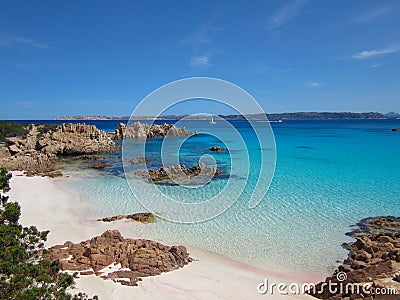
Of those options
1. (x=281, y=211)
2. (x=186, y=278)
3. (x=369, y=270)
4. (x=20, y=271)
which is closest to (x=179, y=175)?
(x=281, y=211)

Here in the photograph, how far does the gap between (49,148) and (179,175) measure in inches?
768

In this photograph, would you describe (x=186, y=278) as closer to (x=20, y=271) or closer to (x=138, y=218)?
(x=20, y=271)

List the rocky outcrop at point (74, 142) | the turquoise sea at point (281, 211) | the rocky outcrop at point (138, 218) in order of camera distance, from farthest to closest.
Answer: the rocky outcrop at point (74, 142) < the rocky outcrop at point (138, 218) < the turquoise sea at point (281, 211)

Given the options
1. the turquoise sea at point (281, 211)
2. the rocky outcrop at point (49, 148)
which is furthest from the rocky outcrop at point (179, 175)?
the rocky outcrop at point (49, 148)

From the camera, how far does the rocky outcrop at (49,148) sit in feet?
83.0

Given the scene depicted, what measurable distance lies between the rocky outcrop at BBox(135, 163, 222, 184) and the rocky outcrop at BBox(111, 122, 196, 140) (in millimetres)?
33128

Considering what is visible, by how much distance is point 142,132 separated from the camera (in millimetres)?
59688

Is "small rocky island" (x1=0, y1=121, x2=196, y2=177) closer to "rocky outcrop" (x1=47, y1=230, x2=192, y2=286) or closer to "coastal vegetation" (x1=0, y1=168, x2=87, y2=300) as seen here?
"rocky outcrop" (x1=47, y1=230, x2=192, y2=286)

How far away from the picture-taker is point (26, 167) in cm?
2522

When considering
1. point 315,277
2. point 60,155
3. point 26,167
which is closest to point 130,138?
point 60,155

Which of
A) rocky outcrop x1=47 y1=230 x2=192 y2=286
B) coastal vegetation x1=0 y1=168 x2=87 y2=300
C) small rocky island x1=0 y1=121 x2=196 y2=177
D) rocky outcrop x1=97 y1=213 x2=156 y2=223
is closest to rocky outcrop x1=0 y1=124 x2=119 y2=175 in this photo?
small rocky island x1=0 y1=121 x2=196 y2=177

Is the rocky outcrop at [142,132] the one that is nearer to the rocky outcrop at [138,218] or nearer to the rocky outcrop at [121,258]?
the rocky outcrop at [138,218]

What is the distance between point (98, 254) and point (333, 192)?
13.6 meters

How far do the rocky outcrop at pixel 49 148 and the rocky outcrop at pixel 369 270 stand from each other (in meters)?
21.8
